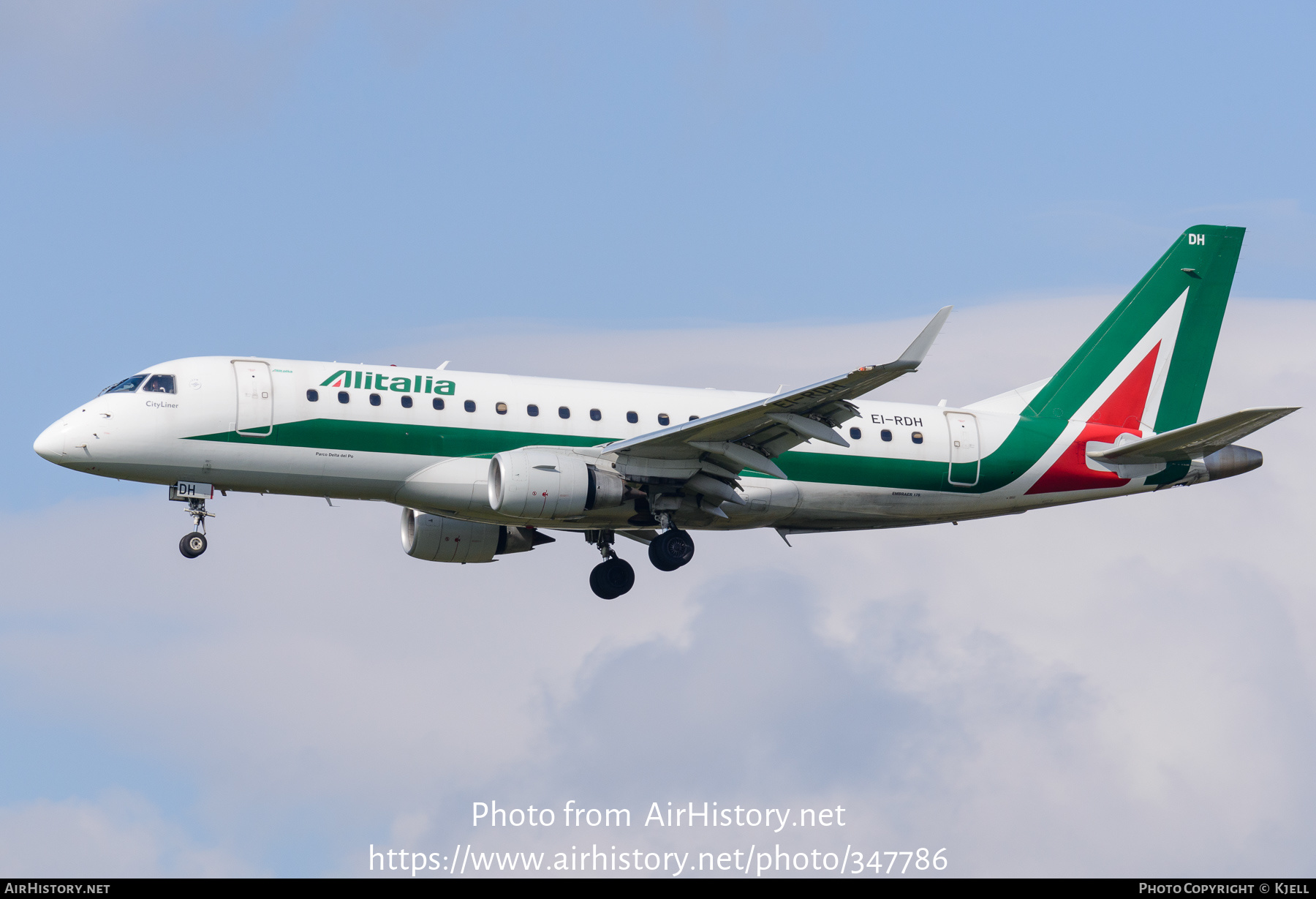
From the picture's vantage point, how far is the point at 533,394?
3897cm

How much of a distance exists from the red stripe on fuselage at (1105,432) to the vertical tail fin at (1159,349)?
3cm

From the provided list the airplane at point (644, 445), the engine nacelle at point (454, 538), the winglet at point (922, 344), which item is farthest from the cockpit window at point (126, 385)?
the winglet at point (922, 344)

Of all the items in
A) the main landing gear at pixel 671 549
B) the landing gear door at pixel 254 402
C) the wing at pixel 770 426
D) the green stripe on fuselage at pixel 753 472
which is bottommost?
the main landing gear at pixel 671 549

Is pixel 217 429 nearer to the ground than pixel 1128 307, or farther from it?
nearer to the ground

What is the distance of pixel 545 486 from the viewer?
36844 mm

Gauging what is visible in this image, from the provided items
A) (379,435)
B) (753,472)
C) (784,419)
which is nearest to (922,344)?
(784,419)

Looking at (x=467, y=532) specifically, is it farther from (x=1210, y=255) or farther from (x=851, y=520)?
(x=1210, y=255)

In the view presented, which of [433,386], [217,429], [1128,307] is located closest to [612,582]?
[433,386]

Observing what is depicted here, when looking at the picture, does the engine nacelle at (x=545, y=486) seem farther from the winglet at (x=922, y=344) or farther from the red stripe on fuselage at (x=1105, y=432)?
the red stripe on fuselage at (x=1105, y=432)

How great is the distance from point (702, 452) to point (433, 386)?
20.4ft

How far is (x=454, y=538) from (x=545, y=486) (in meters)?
6.31

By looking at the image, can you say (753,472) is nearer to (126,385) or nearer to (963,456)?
(963,456)

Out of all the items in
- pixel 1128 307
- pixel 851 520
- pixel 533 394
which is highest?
pixel 1128 307

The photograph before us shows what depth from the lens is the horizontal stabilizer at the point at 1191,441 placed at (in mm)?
38844
